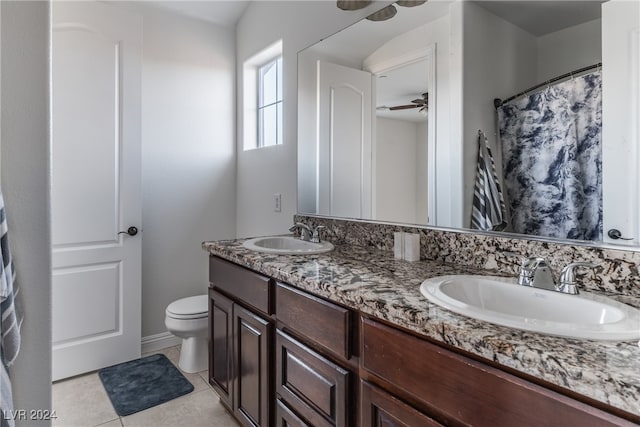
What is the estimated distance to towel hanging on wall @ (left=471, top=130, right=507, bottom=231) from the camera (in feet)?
4.17

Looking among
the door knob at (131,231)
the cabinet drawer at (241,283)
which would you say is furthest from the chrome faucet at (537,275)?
the door knob at (131,231)

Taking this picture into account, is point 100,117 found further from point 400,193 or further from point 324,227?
point 400,193

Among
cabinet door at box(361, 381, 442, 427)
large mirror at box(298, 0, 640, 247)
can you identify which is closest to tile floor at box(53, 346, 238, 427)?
cabinet door at box(361, 381, 442, 427)

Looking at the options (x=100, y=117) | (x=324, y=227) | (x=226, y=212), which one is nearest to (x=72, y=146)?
(x=100, y=117)

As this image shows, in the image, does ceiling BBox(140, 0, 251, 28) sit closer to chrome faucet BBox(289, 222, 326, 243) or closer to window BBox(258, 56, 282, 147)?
window BBox(258, 56, 282, 147)

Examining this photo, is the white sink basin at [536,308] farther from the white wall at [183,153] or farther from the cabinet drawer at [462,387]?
the white wall at [183,153]

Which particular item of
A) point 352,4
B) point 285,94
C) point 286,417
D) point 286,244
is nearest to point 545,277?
point 286,417

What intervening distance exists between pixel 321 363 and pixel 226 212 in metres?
2.08

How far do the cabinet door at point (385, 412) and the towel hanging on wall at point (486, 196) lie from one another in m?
0.73

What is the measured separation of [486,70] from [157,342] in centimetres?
268

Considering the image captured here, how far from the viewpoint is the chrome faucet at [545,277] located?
36.4 inches

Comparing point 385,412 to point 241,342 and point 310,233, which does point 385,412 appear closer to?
point 241,342

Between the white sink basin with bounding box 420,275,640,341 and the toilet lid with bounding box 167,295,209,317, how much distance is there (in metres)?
1.68

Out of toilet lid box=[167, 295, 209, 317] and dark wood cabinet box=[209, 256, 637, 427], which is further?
toilet lid box=[167, 295, 209, 317]
